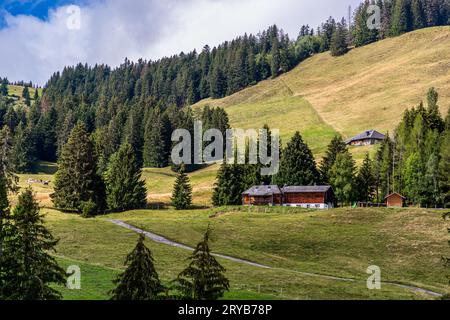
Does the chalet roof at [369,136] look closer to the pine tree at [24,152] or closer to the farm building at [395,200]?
the farm building at [395,200]

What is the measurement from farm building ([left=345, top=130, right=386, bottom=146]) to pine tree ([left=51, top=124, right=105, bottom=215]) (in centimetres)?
7264

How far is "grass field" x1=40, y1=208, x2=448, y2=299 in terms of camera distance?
143 feet

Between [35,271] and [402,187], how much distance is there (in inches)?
3305

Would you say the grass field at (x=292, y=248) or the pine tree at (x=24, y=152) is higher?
the pine tree at (x=24, y=152)

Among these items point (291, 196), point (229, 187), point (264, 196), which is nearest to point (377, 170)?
point (291, 196)

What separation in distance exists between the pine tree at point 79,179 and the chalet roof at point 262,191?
27.9m

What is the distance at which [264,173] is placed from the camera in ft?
343

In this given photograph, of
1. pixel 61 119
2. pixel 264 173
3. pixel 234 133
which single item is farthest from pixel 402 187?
pixel 61 119

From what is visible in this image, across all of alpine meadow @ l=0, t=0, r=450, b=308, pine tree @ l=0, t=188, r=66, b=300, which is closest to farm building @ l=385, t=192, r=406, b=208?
alpine meadow @ l=0, t=0, r=450, b=308

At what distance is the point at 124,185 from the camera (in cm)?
9931

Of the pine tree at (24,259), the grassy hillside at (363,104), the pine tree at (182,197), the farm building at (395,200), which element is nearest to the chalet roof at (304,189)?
the farm building at (395,200)

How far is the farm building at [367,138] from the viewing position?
140 m

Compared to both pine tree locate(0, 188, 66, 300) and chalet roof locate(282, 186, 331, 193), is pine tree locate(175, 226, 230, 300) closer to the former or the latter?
pine tree locate(0, 188, 66, 300)
